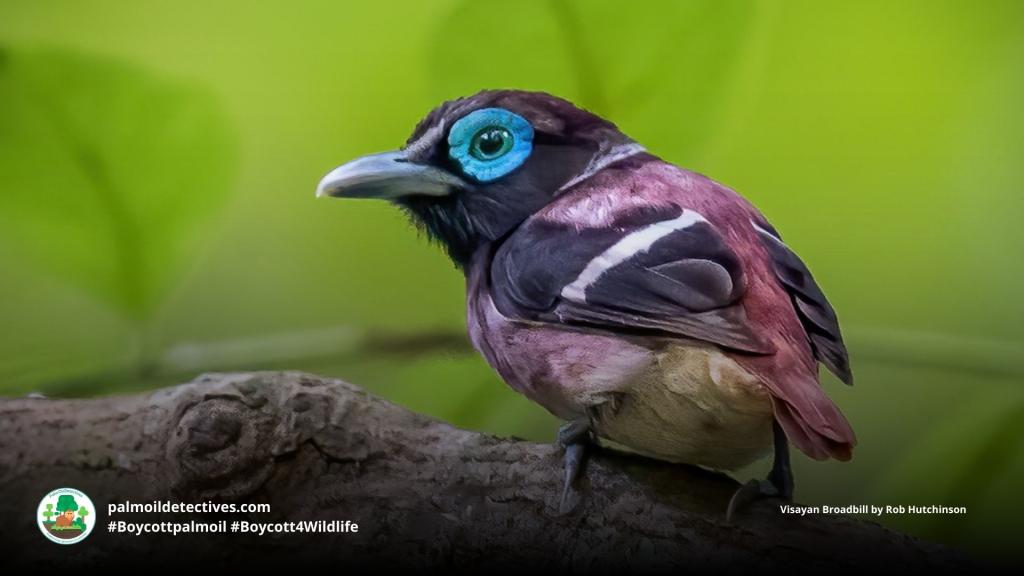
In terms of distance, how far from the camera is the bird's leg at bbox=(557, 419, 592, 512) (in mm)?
946

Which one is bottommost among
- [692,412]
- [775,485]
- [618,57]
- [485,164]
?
[775,485]

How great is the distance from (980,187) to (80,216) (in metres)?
1.16

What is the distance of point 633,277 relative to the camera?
3.00 feet

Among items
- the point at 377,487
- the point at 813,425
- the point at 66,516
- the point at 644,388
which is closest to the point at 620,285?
the point at 644,388

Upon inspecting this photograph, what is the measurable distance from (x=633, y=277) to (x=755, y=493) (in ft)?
0.86

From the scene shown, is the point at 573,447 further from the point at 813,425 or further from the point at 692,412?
the point at 813,425

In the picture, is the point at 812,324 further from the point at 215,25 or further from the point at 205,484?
the point at 215,25

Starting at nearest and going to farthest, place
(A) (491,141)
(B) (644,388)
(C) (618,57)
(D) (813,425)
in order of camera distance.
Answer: (D) (813,425)
(B) (644,388)
(A) (491,141)
(C) (618,57)

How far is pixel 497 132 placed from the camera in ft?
3.40

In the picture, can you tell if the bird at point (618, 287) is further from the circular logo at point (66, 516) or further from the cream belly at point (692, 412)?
the circular logo at point (66, 516)

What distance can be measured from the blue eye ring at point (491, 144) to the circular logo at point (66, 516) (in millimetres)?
560

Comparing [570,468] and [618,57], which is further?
[618,57]

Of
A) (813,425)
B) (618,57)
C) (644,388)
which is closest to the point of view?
(813,425)

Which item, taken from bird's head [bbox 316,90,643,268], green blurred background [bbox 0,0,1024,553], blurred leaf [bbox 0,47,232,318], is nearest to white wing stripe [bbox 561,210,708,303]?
bird's head [bbox 316,90,643,268]
